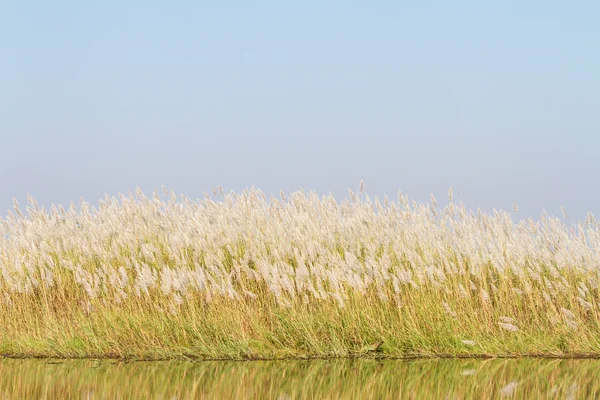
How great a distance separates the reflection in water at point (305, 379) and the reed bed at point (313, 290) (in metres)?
0.35

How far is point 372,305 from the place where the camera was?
7.67 metres

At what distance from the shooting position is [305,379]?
19.9 feet

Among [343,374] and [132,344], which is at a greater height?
[343,374]

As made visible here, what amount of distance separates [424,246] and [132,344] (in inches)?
138

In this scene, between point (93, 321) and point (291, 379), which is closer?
point (291, 379)

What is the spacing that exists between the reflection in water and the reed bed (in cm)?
35

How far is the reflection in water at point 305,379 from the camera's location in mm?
5543

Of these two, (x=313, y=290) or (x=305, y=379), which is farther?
(x=313, y=290)

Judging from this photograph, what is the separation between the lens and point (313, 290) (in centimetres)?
732

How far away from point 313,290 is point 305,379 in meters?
1.39

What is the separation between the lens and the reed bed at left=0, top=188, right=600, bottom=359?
7.30m

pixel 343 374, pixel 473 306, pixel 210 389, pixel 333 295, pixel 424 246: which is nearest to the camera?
pixel 210 389

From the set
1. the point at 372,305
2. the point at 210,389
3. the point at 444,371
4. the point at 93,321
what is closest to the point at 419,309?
the point at 372,305

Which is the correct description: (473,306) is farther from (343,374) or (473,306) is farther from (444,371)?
(343,374)
